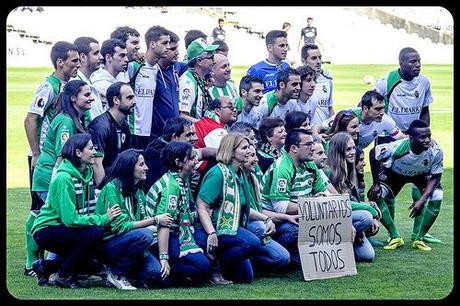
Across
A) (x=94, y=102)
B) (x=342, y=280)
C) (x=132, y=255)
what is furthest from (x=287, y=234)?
(x=94, y=102)

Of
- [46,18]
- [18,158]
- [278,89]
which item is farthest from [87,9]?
[278,89]

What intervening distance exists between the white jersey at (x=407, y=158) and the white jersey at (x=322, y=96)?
0.70 meters

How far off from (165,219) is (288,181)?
125cm

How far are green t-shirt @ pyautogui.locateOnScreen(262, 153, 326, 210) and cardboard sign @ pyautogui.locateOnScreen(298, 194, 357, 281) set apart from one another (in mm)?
103

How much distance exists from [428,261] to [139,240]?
9.49 ft

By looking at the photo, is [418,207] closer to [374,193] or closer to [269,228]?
[374,193]

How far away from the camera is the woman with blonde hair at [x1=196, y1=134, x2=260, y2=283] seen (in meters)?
8.49

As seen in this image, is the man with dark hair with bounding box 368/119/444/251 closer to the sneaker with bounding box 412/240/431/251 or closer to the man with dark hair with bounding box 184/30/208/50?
the sneaker with bounding box 412/240/431/251

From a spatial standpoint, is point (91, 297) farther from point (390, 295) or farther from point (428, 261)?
point (428, 261)

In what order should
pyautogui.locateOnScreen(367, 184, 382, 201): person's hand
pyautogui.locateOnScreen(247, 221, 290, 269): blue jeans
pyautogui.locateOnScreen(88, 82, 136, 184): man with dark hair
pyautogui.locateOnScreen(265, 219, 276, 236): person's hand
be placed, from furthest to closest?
pyautogui.locateOnScreen(367, 184, 382, 201): person's hand → pyautogui.locateOnScreen(247, 221, 290, 269): blue jeans → pyautogui.locateOnScreen(265, 219, 276, 236): person's hand → pyautogui.locateOnScreen(88, 82, 136, 184): man with dark hair

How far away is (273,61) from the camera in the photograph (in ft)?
36.6

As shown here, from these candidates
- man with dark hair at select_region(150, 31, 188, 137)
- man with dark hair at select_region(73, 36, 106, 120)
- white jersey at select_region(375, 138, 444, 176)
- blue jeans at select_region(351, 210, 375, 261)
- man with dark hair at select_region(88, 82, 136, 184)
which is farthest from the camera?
white jersey at select_region(375, 138, 444, 176)

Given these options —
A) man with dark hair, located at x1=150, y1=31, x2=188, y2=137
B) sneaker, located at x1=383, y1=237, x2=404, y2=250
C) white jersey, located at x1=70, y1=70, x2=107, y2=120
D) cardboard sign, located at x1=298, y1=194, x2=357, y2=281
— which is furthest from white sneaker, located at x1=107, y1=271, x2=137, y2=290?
sneaker, located at x1=383, y1=237, x2=404, y2=250

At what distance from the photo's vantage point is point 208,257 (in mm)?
8477
